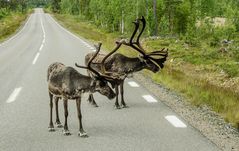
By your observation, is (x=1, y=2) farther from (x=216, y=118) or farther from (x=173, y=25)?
(x=216, y=118)

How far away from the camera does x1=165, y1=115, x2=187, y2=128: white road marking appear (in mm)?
8392

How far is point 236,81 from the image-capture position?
17.7 meters

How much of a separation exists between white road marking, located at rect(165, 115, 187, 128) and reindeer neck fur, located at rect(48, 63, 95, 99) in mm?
1954

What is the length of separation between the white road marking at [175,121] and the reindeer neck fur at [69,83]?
6.41 ft

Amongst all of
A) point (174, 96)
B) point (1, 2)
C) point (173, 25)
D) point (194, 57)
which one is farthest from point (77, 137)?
point (1, 2)

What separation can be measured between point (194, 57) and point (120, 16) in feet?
146

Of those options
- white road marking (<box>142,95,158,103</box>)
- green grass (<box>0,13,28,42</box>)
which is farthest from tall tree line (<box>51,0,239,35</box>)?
white road marking (<box>142,95,158,103</box>)

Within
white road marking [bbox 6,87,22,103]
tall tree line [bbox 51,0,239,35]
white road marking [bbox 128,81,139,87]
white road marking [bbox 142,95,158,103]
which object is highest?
white road marking [bbox 142,95,158,103]

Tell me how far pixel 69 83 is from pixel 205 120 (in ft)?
9.97

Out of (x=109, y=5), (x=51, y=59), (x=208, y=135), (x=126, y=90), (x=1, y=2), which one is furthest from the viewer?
(x=1, y=2)

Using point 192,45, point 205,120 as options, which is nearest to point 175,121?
point 205,120

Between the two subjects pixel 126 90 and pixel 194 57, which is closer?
pixel 126 90

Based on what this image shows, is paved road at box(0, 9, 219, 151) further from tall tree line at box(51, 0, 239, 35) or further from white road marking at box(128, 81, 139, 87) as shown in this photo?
tall tree line at box(51, 0, 239, 35)

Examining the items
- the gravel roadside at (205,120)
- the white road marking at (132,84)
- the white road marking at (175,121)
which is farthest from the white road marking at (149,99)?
the white road marking at (132,84)
